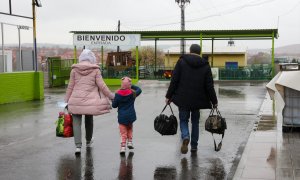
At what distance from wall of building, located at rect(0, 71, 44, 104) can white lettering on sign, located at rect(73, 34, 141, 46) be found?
31.4ft

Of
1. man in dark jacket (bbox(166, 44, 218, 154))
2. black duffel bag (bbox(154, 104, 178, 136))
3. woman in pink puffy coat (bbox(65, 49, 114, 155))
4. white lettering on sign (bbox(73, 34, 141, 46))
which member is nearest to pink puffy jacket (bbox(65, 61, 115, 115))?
woman in pink puffy coat (bbox(65, 49, 114, 155))

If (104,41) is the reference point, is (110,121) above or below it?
below

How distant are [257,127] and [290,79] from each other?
1516 mm

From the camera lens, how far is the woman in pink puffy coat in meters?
7.66

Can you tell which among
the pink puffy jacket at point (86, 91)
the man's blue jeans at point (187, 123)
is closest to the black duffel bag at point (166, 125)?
the man's blue jeans at point (187, 123)

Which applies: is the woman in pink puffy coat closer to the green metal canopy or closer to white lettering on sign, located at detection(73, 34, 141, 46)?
white lettering on sign, located at detection(73, 34, 141, 46)

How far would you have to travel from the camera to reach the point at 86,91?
770 centimetres

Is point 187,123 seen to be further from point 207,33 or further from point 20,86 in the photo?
point 207,33

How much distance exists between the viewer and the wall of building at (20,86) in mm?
16922

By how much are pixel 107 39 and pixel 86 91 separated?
20946 millimetres

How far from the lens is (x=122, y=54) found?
28688 millimetres

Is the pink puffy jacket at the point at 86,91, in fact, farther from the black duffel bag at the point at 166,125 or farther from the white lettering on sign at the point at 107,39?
the white lettering on sign at the point at 107,39

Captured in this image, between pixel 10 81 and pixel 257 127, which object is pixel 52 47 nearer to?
pixel 10 81

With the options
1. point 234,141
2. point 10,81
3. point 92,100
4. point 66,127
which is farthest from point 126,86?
point 10,81
